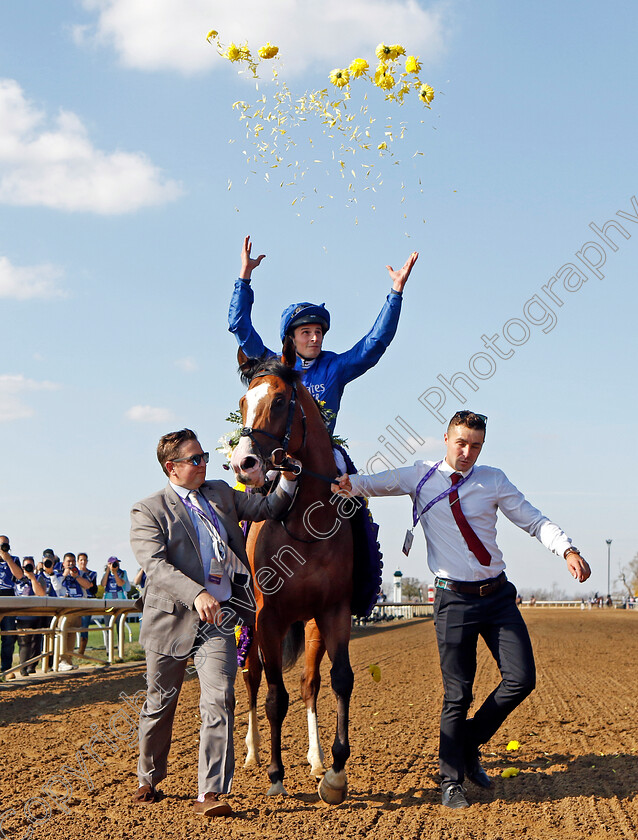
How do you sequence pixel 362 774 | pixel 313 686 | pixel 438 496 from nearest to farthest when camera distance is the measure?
pixel 438 496 → pixel 362 774 → pixel 313 686

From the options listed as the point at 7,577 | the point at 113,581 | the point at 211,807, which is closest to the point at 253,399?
the point at 211,807

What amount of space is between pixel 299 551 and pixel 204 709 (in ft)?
3.51

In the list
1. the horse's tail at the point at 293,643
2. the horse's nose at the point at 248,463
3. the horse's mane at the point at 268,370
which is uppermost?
the horse's mane at the point at 268,370

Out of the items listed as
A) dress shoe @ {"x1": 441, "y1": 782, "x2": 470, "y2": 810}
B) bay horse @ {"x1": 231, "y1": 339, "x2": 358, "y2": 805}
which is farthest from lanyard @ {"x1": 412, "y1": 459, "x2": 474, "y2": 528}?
dress shoe @ {"x1": 441, "y1": 782, "x2": 470, "y2": 810}

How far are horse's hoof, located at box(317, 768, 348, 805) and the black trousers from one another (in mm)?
559

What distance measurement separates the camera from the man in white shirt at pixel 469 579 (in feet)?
15.5

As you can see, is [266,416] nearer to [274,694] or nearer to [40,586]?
[274,694]

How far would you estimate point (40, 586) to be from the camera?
1209 cm

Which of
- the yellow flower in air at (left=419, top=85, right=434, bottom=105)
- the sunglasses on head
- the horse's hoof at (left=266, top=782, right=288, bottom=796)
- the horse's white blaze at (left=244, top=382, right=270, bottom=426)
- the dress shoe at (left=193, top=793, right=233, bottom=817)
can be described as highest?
the yellow flower in air at (left=419, top=85, right=434, bottom=105)

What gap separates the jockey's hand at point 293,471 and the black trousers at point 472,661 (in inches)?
42.4

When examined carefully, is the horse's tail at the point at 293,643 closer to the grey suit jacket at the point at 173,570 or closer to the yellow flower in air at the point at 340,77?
the grey suit jacket at the point at 173,570

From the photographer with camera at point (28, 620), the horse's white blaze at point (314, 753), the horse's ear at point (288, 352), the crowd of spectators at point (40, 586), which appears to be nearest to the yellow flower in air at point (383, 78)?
the horse's ear at point (288, 352)

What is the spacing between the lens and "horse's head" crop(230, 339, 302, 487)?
4344mm

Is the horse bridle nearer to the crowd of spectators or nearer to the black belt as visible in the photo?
the black belt
